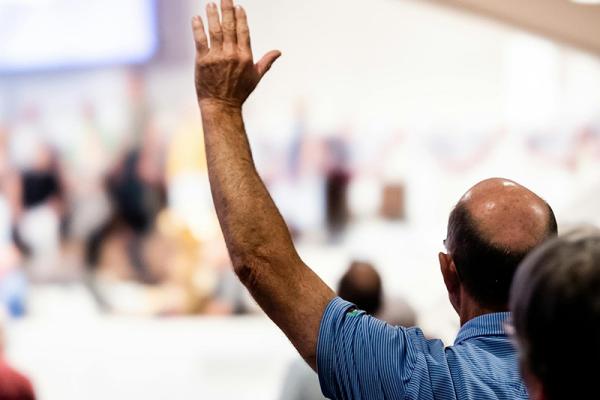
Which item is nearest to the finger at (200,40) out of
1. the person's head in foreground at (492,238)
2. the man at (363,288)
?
the person's head in foreground at (492,238)

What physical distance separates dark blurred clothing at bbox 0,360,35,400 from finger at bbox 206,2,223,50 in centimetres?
199

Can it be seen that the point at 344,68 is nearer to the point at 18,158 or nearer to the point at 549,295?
the point at 18,158

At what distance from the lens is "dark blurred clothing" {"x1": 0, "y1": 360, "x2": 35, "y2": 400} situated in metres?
3.03

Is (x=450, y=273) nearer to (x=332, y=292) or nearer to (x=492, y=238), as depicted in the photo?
(x=492, y=238)

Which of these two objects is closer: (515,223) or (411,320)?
(515,223)

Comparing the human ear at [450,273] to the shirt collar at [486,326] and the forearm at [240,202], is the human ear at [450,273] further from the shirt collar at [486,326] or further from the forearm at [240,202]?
the forearm at [240,202]

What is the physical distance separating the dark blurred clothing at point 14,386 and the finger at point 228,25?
2009 millimetres

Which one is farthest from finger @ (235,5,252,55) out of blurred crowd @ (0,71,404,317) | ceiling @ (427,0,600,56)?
blurred crowd @ (0,71,404,317)

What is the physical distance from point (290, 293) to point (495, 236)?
308 millimetres

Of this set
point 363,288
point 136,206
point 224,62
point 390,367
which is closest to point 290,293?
point 390,367

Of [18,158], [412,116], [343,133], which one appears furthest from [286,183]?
[18,158]

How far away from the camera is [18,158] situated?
7684mm

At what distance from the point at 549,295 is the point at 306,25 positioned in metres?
6.51

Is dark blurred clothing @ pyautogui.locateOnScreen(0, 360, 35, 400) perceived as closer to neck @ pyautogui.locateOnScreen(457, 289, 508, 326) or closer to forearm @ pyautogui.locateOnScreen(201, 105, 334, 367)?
forearm @ pyautogui.locateOnScreen(201, 105, 334, 367)
